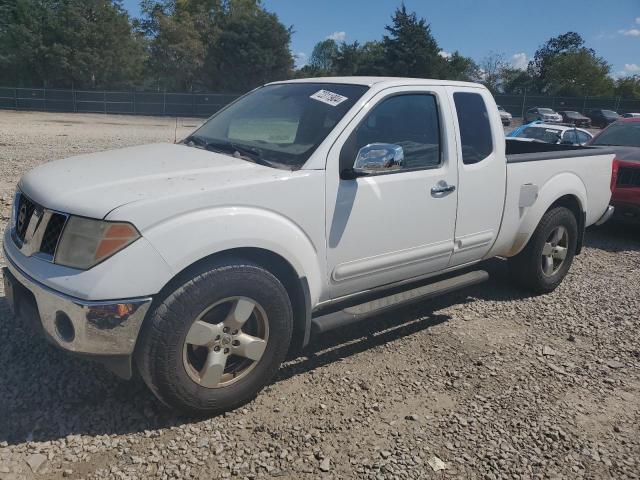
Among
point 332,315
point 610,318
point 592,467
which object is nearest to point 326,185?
point 332,315

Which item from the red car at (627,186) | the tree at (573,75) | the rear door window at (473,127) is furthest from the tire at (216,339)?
the tree at (573,75)

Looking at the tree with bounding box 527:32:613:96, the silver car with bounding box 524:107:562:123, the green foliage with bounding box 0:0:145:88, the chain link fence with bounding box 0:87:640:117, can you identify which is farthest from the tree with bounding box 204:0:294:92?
the tree with bounding box 527:32:613:96

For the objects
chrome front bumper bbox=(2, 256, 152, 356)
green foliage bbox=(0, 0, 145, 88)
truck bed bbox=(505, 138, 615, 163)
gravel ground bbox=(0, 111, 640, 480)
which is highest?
green foliage bbox=(0, 0, 145, 88)

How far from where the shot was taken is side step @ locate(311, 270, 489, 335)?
3467 millimetres

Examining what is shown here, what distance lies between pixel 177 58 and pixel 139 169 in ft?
192

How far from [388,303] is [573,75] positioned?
85319 millimetres

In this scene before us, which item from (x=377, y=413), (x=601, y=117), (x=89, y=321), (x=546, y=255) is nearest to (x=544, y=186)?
(x=546, y=255)

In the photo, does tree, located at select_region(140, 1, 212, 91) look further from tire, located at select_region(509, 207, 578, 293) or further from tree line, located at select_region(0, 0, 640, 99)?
tire, located at select_region(509, 207, 578, 293)

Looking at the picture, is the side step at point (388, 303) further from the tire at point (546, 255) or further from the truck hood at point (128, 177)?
the truck hood at point (128, 177)

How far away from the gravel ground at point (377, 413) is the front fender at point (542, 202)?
753 millimetres

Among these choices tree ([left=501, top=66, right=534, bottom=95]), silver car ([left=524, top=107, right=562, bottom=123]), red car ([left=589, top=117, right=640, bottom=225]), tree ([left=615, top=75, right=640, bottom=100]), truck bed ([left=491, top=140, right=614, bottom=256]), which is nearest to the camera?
truck bed ([left=491, top=140, right=614, bottom=256])

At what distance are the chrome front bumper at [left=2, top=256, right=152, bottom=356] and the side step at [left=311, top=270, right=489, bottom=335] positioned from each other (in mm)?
1162

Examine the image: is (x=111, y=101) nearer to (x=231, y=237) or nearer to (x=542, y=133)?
(x=542, y=133)

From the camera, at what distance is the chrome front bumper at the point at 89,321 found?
262cm
